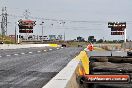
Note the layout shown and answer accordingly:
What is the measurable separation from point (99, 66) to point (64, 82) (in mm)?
1015

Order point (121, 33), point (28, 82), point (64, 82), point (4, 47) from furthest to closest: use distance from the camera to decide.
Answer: point (121, 33)
point (4, 47)
point (28, 82)
point (64, 82)

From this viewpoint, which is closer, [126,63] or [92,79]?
[92,79]

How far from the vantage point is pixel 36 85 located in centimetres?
1517

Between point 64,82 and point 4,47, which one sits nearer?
point 64,82

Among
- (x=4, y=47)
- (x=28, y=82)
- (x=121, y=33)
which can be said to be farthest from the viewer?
(x=121, y=33)

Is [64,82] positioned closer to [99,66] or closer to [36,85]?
[99,66]

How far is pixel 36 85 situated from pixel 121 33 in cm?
10920

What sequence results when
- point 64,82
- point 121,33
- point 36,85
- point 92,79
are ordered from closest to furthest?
point 92,79 < point 64,82 < point 36,85 < point 121,33

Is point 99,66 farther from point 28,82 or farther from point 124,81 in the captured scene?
point 28,82

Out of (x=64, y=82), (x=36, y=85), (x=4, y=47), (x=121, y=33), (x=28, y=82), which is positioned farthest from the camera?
(x=121, y=33)

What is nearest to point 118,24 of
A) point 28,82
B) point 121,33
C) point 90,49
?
point 121,33

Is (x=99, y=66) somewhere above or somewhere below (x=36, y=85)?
above

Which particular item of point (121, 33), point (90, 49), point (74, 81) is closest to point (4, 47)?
point (90, 49)

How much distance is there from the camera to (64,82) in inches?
404
